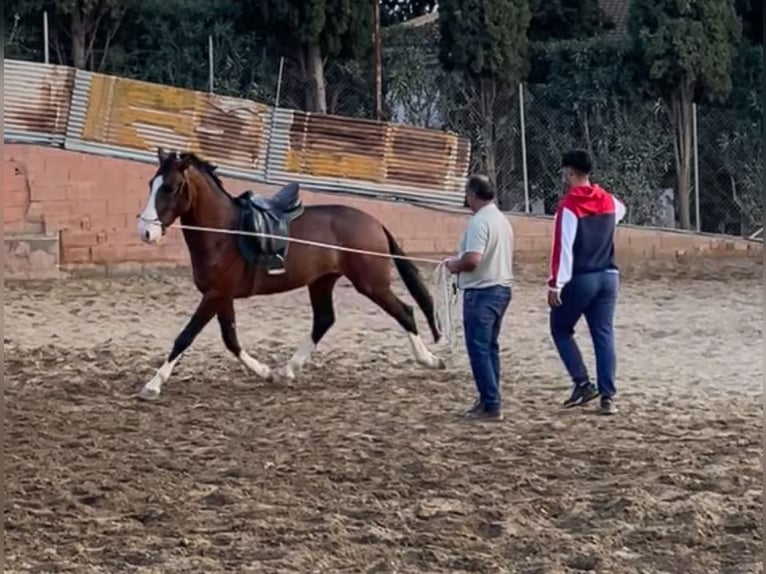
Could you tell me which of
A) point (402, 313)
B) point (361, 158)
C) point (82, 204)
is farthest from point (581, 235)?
point (361, 158)

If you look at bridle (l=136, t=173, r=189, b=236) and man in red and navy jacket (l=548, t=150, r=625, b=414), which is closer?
man in red and navy jacket (l=548, t=150, r=625, b=414)

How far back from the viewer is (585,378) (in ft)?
29.6

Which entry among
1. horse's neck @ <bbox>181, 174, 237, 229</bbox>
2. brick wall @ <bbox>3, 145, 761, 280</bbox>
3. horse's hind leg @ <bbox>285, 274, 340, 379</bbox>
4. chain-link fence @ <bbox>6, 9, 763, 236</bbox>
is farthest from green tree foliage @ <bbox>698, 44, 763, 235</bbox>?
horse's neck @ <bbox>181, 174, 237, 229</bbox>

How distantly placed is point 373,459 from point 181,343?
8.70ft

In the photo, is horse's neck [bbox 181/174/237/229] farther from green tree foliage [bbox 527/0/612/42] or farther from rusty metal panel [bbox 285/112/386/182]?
green tree foliage [bbox 527/0/612/42]

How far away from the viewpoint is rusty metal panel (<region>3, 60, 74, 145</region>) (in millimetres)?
17828

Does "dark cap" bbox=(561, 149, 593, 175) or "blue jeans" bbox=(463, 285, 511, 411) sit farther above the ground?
"dark cap" bbox=(561, 149, 593, 175)

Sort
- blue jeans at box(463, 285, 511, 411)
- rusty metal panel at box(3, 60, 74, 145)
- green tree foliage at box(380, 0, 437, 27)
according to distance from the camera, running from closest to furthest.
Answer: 1. blue jeans at box(463, 285, 511, 411)
2. rusty metal panel at box(3, 60, 74, 145)
3. green tree foliage at box(380, 0, 437, 27)

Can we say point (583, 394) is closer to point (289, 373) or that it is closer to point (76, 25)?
point (289, 373)

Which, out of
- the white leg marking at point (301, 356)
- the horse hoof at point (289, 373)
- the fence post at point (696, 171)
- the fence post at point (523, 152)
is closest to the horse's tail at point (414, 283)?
the white leg marking at point (301, 356)

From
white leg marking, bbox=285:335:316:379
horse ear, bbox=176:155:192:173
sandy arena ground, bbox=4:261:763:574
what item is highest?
horse ear, bbox=176:155:192:173

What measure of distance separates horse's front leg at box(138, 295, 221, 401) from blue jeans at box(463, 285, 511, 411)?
2080mm

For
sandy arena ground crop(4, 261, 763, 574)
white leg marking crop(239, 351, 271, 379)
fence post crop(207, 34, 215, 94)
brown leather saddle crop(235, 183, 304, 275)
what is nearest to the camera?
sandy arena ground crop(4, 261, 763, 574)

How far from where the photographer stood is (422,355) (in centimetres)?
1076
